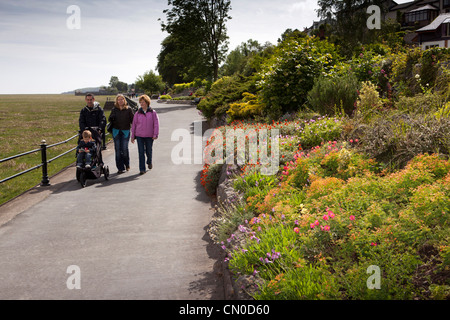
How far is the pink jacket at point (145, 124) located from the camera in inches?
409

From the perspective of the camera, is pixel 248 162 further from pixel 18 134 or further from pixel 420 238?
pixel 18 134

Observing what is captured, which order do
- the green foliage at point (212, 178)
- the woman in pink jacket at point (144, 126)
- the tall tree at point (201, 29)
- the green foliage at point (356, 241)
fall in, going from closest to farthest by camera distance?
1. the green foliage at point (356, 241)
2. the green foliage at point (212, 178)
3. the woman in pink jacket at point (144, 126)
4. the tall tree at point (201, 29)

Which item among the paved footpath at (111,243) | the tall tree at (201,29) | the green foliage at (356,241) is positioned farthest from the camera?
the tall tree at (201,29)

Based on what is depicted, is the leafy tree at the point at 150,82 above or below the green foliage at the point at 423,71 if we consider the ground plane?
above

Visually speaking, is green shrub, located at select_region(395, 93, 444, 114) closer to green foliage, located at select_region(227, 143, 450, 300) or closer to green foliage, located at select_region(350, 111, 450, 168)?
green foliage, located at select_region(350, 111, 450, 168)

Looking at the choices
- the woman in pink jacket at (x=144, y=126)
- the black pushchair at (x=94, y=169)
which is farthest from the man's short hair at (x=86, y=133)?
the woman in pink jacket at (x=144, y=126)

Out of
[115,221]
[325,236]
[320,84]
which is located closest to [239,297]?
[325,236]

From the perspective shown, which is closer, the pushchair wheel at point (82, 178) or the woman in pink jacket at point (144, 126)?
the pushchair wheel at point (82, 178)

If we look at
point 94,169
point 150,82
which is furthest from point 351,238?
point 150,82

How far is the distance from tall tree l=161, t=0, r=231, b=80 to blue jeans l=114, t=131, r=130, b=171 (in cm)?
3297

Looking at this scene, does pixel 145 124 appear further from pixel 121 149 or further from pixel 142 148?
pixel 121 149

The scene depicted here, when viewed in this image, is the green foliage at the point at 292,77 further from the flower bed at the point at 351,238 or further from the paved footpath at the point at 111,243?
the flower bed at the point at 351,238

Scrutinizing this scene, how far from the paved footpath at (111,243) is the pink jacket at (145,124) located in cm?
154

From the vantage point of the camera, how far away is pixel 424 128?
20.4 ft
